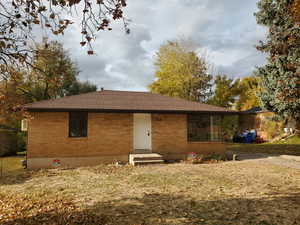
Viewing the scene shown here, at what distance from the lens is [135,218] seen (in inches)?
177

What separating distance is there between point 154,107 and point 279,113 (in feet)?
28.7

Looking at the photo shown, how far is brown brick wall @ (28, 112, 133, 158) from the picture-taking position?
10.9 meters

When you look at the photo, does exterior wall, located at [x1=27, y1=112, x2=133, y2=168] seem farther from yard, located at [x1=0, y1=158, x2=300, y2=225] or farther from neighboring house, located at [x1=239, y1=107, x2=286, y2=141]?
neighboring house, located at [x1=239, y1=107, x2=286, y2=141]

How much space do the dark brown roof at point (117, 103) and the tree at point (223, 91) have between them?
15.1m

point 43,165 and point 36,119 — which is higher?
point 36,119

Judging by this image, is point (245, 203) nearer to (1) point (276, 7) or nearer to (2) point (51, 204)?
(2) point (51, 204)

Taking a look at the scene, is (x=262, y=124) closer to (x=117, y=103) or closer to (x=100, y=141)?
(x=117, y=103)

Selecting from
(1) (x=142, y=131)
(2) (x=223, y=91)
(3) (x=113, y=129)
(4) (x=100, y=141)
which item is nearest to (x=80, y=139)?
(4) (x=100, y=141)

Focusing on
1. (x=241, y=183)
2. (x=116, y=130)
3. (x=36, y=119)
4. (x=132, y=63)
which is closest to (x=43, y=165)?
(x=36, y=119)

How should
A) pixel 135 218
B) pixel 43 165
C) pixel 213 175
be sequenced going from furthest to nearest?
pixel 43 165 → pixel 213 175 → pixel 135 218

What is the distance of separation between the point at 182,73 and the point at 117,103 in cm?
1624

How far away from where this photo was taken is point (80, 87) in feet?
83.9

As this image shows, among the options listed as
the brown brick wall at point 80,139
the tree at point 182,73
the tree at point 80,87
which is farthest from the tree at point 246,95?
the brown brick wall at point 80,139

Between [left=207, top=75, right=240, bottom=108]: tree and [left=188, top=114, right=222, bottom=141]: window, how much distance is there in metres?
15.3
